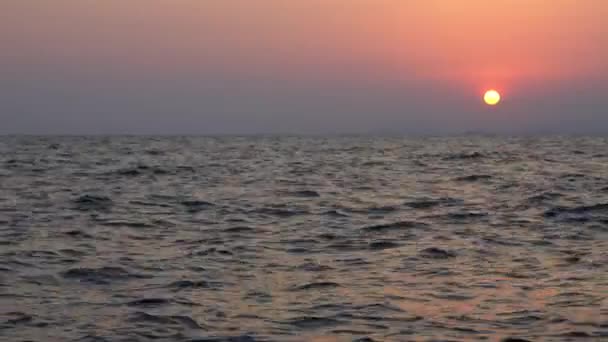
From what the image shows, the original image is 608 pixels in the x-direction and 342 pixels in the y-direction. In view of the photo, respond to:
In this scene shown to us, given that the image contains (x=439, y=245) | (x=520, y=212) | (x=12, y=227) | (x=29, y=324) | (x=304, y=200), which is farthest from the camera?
(x=304, y=200)

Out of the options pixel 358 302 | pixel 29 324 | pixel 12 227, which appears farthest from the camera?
pixel 12 227

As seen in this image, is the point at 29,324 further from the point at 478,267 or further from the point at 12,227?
the point at 12,227

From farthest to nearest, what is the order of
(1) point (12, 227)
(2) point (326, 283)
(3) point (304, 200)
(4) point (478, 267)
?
(3) point (304, 200), (1) point (12, 227), (4) point (478, 267), (2) point (326, 283)

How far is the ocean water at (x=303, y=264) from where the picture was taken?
10133 mm

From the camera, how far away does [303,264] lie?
1417cm

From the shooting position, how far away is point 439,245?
16156mm

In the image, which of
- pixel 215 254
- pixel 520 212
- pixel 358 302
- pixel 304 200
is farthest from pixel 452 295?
pixel 304 200

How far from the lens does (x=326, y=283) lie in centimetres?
1258

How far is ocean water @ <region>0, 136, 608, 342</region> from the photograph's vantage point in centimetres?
A: 1013

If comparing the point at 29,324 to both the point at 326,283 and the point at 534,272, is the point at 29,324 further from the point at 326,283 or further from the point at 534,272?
the point at 534,272

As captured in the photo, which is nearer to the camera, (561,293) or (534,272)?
(561,293)

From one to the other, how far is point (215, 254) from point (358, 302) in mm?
4572

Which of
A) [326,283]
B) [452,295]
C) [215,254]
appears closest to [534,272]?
[452,295]

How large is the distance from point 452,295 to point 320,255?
12.9 feet
